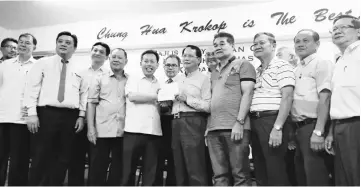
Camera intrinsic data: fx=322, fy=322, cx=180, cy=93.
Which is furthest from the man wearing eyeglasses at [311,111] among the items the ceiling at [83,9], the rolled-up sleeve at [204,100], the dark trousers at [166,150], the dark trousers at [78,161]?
the ceiling at [83,9]

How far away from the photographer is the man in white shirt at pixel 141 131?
2.81 m

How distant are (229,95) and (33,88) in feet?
5.72

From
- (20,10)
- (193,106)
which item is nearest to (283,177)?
(193,106)

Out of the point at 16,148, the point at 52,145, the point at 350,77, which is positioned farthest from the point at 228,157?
the point at 16,148

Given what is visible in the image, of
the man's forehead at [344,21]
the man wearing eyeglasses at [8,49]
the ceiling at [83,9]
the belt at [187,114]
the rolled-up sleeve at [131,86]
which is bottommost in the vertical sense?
the belt at [187,114]

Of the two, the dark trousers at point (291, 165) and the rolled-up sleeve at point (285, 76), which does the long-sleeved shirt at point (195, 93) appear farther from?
the dark trousers at point (291, 165)

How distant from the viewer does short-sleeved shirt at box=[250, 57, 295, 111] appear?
2.44 m

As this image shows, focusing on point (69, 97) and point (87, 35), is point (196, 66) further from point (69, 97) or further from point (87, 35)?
point (87, 35)

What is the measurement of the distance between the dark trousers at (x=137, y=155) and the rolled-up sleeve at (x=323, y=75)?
4.73ft

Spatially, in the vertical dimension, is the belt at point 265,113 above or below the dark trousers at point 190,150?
above

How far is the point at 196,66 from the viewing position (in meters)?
2.99

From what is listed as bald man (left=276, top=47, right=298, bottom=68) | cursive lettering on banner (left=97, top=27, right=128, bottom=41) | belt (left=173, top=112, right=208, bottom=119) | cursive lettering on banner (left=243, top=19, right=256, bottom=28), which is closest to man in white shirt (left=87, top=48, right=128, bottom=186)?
belt (left=173, top=112, right=208, bottom=119)

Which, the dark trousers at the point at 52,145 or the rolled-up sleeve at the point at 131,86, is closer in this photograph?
the dark trousers at the point at 52,145

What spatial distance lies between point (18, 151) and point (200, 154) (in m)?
1.72
